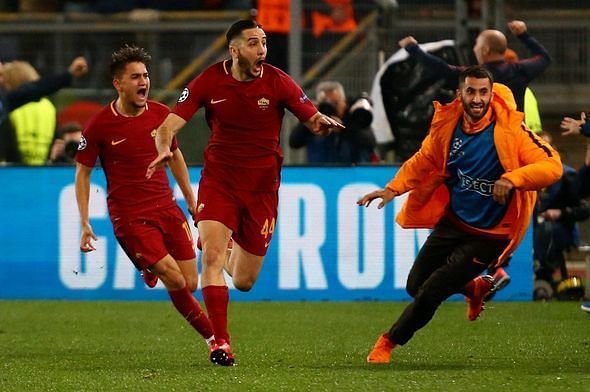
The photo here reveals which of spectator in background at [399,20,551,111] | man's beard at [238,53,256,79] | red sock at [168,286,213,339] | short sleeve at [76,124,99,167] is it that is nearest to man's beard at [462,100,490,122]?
man's beard at [238,53,256,79]

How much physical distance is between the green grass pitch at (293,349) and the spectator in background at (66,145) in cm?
178

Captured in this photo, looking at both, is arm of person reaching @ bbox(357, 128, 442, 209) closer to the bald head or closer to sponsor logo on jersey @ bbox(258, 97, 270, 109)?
sponsor logo on jersey @ bbox(258, 97, 270, 109)

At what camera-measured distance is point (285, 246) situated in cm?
1620

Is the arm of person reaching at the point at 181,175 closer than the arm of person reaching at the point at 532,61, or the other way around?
the arm of person reaching at the point at 181,175

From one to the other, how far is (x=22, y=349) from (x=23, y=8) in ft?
27.1

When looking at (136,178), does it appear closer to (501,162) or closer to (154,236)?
(154,236)

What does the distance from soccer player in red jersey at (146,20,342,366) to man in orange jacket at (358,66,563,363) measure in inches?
34.6

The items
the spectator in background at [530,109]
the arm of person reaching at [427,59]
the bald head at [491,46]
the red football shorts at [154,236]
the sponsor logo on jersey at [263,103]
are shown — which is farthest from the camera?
the spectator in background at [530,109]

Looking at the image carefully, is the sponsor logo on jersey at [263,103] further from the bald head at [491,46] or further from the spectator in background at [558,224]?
the spectator in background at [558,224]

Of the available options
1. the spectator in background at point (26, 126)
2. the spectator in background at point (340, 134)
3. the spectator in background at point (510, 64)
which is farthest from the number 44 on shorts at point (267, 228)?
the spectator in background at point (26, 126)

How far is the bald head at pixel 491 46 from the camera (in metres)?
14.6

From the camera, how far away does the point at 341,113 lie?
1675 cm

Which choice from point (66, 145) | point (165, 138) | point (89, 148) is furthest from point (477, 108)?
point (66, 145)

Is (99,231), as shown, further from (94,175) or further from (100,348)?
(100,348)
